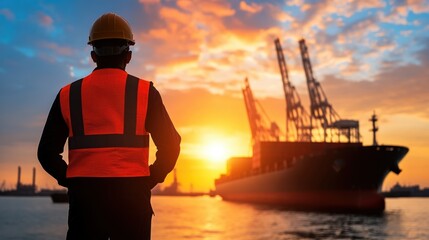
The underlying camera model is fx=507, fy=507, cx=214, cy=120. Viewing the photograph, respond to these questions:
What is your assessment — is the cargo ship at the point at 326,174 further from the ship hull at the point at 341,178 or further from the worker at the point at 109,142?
the worker at the point at 109,142

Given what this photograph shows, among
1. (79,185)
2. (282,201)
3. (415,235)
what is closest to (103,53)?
(79,185)

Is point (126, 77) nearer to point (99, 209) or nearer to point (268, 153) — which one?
point (99, 209)

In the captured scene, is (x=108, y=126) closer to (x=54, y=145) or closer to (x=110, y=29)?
(x=54, y=145)

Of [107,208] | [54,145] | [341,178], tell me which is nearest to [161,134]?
[107,208]

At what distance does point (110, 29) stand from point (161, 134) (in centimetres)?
71

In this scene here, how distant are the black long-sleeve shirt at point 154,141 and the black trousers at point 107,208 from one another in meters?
0.13

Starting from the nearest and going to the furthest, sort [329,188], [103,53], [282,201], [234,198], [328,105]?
1. [103,53]
2. [329,188]
3. [282,201]
4. [328,105]
5. [234,198]

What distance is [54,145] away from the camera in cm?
307

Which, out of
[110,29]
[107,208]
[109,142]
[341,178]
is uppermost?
[110,29]

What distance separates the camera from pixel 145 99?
2.98 m

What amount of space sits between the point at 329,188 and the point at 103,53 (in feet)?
138

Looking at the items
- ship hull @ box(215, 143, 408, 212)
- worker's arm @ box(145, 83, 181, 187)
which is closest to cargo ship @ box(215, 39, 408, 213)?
ship hull @ box(215, 143, 408, 212)

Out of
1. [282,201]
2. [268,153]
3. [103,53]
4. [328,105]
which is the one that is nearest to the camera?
[103,53]

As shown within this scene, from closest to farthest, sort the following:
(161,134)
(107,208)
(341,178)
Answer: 1. (107,208)
2. (161,134)
3. (341,178)
